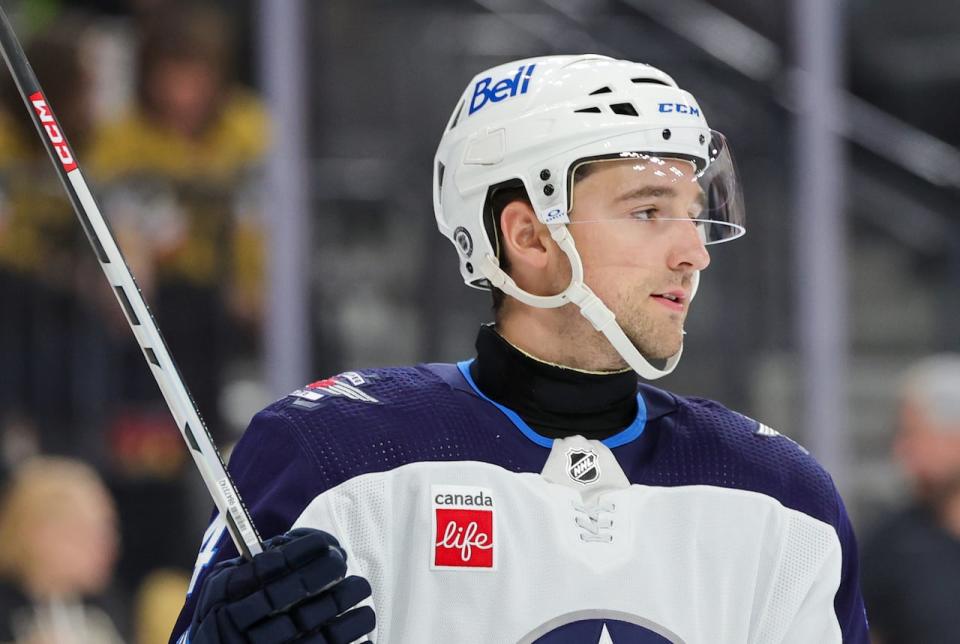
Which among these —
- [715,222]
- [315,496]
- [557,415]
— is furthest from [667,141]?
[315,496]

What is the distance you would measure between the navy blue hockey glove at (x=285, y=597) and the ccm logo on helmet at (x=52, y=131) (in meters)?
0.41

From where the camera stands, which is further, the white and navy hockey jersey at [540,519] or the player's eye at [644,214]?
the player's eye at [644,214]

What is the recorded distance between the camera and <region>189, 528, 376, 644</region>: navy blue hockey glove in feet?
4.70

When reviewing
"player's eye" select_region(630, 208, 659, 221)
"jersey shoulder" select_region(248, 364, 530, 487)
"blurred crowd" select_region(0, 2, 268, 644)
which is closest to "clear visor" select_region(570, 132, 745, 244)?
"player's eye" select_region(630, 208, 659, 221)

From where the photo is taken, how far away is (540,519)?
5.42 ft

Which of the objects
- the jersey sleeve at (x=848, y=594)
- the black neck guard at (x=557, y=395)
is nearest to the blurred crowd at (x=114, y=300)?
the black neck guard at (x=557, y=395)

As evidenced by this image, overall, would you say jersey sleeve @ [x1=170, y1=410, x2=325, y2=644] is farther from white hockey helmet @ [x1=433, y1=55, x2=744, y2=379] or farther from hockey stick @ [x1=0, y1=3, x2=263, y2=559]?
white hockey helmet @ [x1=433, y1=55, x2=744, y2=379]

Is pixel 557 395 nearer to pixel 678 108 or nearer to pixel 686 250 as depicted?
pixel 686 250

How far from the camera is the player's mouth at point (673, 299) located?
177 centimetres

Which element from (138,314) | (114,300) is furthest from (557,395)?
(114,300)

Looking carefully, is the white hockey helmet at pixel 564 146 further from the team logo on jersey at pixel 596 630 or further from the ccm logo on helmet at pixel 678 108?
the team logo on jersey at pixel 596 630

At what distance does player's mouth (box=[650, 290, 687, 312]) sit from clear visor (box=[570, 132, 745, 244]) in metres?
0.07

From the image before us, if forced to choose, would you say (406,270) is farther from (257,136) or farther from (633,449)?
(633,449)

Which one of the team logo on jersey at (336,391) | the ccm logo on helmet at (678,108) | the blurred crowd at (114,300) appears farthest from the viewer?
the blurred crowd at (114,300)
